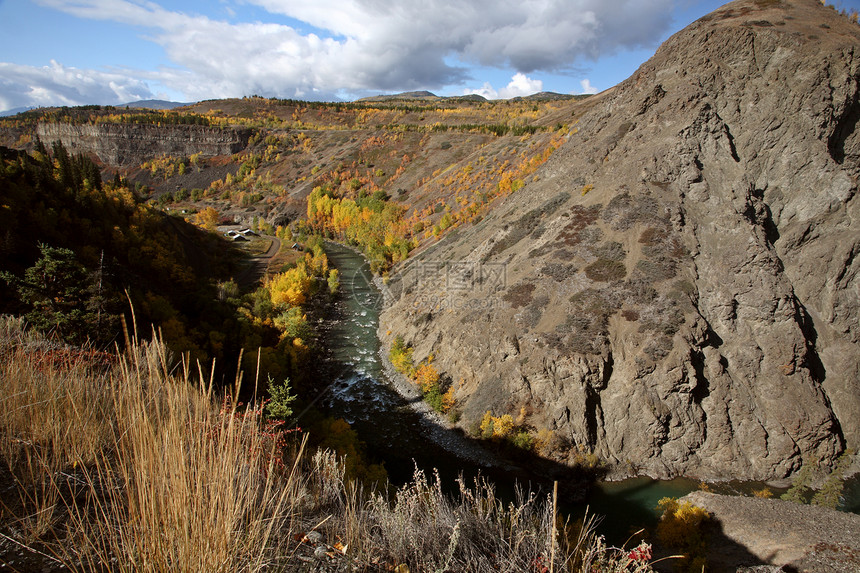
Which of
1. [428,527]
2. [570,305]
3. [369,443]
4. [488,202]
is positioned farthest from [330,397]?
[488,202]

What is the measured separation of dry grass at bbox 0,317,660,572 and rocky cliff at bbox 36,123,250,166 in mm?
137300

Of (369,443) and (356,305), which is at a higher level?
(356,305)

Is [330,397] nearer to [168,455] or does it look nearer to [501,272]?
[501,272]

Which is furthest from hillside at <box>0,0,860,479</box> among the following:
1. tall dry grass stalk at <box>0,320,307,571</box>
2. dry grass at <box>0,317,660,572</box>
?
tall dry grass stalk at <box>0,320,307,571</box>

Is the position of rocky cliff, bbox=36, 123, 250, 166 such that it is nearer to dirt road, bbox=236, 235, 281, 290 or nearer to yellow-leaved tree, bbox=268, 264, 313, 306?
dirt road, bbox=236, 235, 281, 290

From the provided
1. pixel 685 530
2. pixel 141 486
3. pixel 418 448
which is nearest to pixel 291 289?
pixel 418 448

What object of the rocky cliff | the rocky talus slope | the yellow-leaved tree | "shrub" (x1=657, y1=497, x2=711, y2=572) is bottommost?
"shrub" (x1=657, y1=497, x2=711, y2=572)

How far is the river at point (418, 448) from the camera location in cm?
1948

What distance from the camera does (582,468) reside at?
69.5 ft

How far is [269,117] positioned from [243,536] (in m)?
169

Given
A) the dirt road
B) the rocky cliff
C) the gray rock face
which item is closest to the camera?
the gray rock face

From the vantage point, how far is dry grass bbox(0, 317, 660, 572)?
271cm

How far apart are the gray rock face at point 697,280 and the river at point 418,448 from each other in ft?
5.13

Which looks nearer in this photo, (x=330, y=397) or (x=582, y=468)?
(x=582, y=468)
